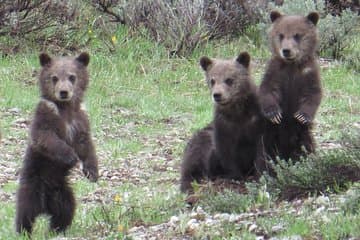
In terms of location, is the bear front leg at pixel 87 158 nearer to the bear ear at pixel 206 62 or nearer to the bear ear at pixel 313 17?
the bear ear at pixel 206 62

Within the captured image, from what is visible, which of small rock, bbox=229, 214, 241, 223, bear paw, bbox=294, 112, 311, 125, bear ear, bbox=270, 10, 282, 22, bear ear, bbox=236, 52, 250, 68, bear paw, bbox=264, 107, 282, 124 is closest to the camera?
small rock, bbox=229, 214, 241, 223

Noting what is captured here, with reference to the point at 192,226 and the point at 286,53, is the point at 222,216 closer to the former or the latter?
the point at 192,226

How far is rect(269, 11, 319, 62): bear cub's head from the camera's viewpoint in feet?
30.0

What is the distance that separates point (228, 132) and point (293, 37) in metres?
1.18

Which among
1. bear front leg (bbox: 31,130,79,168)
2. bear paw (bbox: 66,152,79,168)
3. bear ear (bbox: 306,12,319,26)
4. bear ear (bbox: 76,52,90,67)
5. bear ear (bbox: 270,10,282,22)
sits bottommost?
bear paw (bbox: 66,152,79,168)

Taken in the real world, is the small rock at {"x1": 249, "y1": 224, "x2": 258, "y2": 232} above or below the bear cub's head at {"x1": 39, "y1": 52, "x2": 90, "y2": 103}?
below

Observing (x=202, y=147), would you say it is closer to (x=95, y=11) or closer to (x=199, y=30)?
(x=199, y=30)

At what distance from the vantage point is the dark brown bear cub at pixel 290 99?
28.7 ft

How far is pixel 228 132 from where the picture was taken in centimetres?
896

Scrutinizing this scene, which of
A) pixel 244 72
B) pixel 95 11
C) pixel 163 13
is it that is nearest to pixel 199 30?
pixel 163 13

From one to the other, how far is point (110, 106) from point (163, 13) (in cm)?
329

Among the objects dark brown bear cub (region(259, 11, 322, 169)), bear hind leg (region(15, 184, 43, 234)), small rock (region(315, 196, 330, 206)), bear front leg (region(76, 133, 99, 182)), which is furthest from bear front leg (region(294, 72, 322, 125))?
bear hind leg (region(15, 184, 43, 234))

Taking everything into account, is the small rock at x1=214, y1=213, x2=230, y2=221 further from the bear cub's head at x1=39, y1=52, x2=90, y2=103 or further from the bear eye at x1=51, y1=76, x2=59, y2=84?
the bear eye at x1=51, y1=76, x2=59, y2=84

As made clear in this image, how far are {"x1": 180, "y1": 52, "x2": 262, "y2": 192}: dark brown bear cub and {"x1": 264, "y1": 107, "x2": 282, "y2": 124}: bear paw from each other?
11.3 inches
